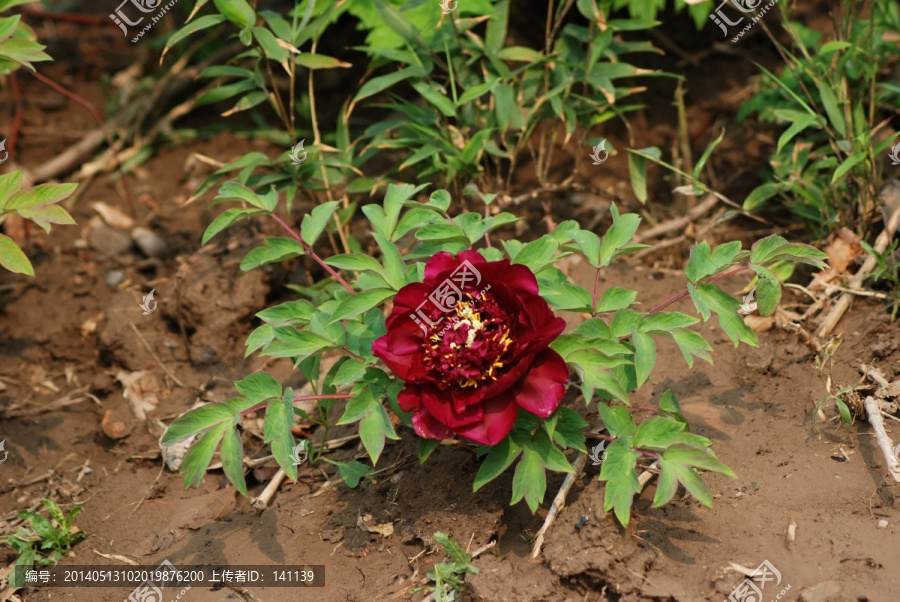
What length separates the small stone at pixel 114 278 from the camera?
3.88 m

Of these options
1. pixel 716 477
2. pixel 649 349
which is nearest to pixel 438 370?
pixel 649 349

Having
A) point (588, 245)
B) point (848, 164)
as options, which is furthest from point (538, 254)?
point (848, 164)

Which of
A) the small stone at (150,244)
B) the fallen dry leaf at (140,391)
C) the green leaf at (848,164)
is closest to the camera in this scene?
the green leaf at (848,164)

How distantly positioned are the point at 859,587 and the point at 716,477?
0.50 m

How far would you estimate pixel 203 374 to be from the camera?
3.38m

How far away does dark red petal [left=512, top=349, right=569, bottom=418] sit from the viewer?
210cm

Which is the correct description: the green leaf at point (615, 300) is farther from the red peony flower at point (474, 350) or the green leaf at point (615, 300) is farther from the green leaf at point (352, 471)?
the green leaf at point (352, 471)

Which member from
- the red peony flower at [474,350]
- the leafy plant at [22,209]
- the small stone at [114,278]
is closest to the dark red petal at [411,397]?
the red peony flower at [474,350]

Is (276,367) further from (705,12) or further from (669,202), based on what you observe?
(705,12)

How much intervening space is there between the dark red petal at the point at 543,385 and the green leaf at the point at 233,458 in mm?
766

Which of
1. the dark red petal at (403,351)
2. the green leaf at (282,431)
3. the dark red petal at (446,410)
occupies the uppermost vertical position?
the dark red petal at (403,351)

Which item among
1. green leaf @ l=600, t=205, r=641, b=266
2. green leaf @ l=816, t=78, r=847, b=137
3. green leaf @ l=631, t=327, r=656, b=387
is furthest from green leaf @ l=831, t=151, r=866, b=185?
green leaf @ l=631, t=327, r=656, b=387

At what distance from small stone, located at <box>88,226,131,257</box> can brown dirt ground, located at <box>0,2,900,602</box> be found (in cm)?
8

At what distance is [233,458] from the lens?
2.21 meters
